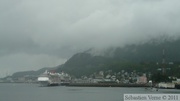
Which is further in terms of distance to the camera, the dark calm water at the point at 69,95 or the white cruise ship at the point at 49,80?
the white cruise ship at the point at 49,80

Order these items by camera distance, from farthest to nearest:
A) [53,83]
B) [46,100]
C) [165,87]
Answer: [53,83] → [165,87] → [46,100]

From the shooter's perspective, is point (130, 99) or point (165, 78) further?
point (165, 78)

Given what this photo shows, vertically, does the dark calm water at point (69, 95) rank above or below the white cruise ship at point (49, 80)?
below

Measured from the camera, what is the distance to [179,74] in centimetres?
19700

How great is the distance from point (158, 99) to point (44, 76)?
180 meters

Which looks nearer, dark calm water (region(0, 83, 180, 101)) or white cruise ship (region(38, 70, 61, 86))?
dark calm water (region(0, 83, 180, 101))

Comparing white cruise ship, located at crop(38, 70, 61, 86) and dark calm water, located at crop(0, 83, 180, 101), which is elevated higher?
white cruise ship, located at crop(38, 70, 61, 86)

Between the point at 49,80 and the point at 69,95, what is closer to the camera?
the point at 69,95

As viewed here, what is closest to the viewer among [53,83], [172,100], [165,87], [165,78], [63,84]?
[172,100]

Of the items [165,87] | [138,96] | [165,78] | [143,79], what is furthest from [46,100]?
[143,79]

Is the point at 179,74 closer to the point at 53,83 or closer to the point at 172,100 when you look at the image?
the point at 53,83

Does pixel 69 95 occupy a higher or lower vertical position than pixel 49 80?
lower

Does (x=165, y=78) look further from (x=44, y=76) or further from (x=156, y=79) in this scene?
(x=44, y=76)

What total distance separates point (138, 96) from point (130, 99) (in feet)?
1.29
